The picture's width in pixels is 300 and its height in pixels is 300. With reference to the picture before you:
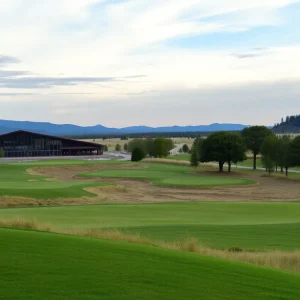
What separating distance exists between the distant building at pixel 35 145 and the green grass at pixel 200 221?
10170cm

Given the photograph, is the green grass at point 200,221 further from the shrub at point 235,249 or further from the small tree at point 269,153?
the small tree at point 269,153

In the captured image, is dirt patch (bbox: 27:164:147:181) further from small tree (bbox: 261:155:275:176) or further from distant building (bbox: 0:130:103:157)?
distant building (bbox: 0:130:103:157)

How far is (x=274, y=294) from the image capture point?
8.97 m

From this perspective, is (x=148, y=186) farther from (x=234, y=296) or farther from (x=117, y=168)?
(x=234, y=296)

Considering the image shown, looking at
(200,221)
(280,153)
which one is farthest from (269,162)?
(200,221)

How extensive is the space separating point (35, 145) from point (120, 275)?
420 ft

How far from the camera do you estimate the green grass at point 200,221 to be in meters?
19.6

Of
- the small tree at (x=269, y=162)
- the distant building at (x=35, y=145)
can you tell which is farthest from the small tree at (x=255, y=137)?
the distant building at (x=35, y=145)

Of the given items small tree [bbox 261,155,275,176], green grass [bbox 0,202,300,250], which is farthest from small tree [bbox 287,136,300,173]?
green grass [bbox 0,202,300,250]

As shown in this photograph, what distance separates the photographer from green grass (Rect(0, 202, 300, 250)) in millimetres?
19562

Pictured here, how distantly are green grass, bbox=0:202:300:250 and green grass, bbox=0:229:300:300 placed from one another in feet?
22.3

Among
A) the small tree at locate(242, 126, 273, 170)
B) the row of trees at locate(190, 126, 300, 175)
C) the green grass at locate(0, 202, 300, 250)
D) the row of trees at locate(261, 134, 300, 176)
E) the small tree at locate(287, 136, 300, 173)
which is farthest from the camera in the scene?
the small tree at locate(242, 126, 273, 170)

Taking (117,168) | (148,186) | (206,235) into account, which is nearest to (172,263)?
(206,235)

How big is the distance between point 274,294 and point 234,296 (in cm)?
79
